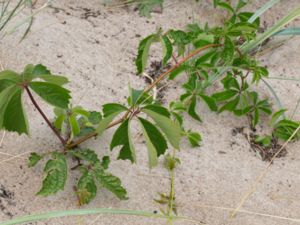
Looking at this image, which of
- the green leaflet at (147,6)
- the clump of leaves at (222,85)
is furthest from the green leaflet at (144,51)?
the green leaflet at (147,6)

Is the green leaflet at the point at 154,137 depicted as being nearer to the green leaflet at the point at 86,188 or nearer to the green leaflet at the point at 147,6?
the green leaflet at the point at 86,188

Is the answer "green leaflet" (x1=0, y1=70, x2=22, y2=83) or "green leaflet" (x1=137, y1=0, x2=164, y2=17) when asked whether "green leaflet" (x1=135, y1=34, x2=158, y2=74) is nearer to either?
"green leaflet" (x1=0, y1=70, x2=22, y2=83)

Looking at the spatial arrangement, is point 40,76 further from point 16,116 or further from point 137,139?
point 137,139

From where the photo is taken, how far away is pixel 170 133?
1.35 m

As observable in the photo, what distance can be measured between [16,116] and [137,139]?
0.46 metres

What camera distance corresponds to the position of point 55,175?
4.60 ft

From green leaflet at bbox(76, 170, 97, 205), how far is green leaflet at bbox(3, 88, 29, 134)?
0.64 feet

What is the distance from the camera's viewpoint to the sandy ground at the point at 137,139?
149cm

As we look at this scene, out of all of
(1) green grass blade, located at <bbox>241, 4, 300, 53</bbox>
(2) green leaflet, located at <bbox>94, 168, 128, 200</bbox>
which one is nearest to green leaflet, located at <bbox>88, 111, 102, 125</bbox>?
(2) green leaflet, located at <bbox>94, 168, 128, 200</bbox>

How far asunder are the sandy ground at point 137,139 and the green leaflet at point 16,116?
18 cm

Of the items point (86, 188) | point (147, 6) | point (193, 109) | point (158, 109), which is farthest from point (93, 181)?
point (147, 6)

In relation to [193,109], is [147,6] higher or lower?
higher

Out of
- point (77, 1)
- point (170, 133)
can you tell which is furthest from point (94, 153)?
point (77, 1)

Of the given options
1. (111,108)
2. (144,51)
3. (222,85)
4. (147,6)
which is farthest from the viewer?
(147,6)
